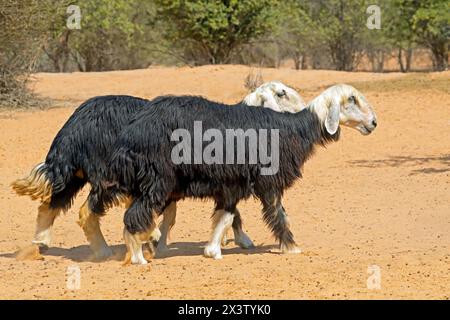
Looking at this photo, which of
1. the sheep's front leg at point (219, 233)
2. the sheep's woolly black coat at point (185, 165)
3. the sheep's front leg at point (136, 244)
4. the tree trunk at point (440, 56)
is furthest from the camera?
the tree trunk at point (440, 56)

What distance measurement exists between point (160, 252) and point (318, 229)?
208cm

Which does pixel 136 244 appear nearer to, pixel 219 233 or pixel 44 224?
pixel 219 233

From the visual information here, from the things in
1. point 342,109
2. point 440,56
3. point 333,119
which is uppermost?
point 440,56

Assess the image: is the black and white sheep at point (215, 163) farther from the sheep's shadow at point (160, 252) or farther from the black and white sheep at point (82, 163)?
the sheep's shadow at point (160, 252)

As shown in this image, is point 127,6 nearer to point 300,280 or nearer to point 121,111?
point 121,111

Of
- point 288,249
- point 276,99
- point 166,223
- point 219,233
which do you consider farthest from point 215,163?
point 276,99

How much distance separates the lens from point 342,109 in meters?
9.82

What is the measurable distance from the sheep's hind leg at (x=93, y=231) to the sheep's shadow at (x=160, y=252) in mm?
78

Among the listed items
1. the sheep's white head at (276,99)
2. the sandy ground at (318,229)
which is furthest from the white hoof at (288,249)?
the sheep's white head at (276,99)

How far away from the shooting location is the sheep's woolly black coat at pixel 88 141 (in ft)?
31.6

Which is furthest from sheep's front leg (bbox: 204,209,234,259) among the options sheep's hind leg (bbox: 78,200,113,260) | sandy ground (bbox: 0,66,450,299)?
sheep's hind leg (bbox: 78,200,113,260)

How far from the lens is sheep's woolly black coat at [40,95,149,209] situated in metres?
9.64

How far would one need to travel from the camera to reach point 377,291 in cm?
754

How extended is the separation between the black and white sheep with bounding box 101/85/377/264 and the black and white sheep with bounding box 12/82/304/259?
304 millimetres
